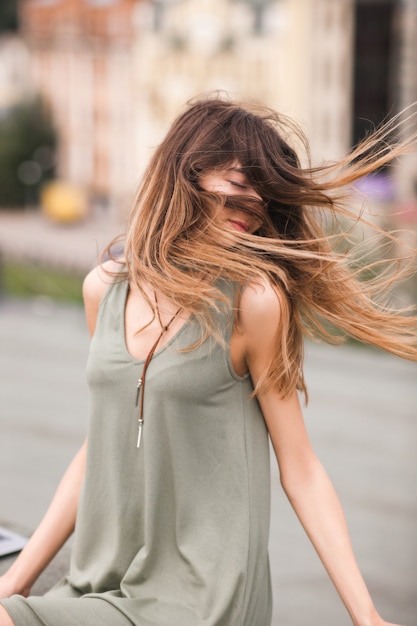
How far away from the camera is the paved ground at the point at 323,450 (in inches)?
132

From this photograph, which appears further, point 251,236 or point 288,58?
point 288,58

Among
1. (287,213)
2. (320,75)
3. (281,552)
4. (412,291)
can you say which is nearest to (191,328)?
(287,213)

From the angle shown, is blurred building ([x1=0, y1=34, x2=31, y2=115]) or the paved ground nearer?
the paved ground

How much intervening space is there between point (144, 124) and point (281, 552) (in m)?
14.9

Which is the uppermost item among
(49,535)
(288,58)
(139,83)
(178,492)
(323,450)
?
(288,58)

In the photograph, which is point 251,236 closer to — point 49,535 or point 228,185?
point 228,185

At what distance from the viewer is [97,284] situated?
163 centimetres

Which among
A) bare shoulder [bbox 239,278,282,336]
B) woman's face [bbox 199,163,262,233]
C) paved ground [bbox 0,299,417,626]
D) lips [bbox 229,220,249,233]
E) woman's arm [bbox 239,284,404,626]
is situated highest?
woman's face [bbox 199,163,262,233]

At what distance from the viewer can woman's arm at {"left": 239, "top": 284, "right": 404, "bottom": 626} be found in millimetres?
1442

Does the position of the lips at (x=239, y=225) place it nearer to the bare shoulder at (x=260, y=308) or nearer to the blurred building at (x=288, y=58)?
the bare shoulder at (x=260, y=308)

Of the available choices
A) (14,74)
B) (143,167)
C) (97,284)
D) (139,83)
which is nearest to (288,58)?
(139,83)

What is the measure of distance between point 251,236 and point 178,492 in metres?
0.40

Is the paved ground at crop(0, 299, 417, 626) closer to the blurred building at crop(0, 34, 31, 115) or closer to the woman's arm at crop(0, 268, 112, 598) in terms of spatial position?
the woman's arm at crop(0, 268, 112, 598)

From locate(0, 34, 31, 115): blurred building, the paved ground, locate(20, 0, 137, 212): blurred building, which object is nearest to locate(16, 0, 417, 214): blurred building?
locate(20, 0, 137, 212): blurred building
